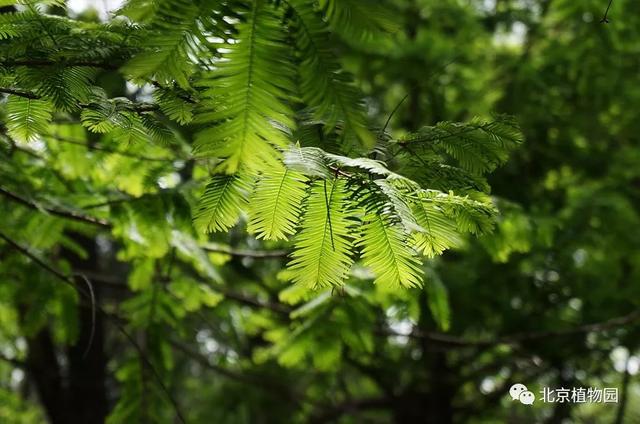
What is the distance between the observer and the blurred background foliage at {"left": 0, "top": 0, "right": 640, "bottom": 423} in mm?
2625

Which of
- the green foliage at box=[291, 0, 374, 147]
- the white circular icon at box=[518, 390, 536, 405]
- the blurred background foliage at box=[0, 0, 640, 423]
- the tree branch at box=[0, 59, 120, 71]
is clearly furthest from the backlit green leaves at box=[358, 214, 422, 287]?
the white circular icon at box=[518, 390, 536, 405]

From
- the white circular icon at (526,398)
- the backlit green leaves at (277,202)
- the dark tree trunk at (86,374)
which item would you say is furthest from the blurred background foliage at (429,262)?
the backlit green leaves at (277,202)

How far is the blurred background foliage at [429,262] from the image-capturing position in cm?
262

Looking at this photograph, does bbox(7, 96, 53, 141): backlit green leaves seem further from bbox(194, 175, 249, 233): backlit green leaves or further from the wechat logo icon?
the wechat logo icon

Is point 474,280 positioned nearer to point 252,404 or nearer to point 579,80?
point 579,80

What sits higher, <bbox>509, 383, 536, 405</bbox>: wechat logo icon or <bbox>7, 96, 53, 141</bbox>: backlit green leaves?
<bbox>7, 96, 53, 141</bbox>: backlit green leaves

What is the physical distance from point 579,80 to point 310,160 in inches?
160

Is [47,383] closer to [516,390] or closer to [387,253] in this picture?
[516,390]

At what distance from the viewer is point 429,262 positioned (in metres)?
2.98

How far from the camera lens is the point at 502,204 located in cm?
236

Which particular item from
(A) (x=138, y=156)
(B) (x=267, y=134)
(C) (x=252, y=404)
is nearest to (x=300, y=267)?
(B) (x=267, y=134)

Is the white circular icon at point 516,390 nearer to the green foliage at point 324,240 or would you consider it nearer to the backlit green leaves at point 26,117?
the green foliage at point 324,240

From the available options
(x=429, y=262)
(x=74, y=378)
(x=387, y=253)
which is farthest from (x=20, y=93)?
(x=74, y=378)

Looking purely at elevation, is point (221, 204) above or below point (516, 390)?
above
